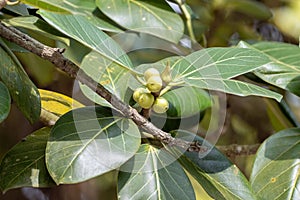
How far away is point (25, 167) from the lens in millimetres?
708

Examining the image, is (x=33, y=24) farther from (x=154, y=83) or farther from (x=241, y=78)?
(x=241, y=78)

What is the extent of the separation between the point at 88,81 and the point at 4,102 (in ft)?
0.33

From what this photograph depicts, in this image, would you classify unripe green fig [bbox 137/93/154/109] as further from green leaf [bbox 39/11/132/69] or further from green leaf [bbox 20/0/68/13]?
green leaf [bbox 20/0/68/13]

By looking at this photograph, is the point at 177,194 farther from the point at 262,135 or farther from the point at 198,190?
the point at 262,135

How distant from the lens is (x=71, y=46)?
33.7 inches

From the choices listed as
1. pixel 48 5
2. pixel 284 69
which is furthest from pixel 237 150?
pixel 48 5

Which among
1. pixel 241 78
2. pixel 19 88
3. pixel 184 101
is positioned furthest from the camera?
pixel 241 78

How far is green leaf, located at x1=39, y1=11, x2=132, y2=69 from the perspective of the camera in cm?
62

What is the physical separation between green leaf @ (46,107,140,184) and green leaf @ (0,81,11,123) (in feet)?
0.21

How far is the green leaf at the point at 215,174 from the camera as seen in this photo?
69 cm

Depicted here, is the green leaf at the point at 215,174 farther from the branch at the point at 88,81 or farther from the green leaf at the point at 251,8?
the green leaf at the point at 251,8

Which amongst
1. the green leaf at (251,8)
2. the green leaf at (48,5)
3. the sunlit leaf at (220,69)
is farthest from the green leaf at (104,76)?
the green leaf at (251,8)

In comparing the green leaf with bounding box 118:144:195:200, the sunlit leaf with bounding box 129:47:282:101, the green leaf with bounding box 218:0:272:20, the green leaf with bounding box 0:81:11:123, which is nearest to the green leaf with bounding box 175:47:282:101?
the sunlit leaf with bounding box 129:47:282:101

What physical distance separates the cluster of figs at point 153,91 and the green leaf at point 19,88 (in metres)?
0.14
